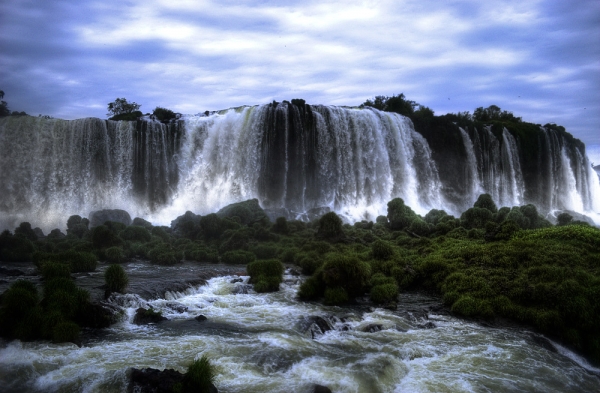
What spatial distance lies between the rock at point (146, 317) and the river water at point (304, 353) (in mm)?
250

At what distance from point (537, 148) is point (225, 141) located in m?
30.3

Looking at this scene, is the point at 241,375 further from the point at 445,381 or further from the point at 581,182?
the point at 581,182

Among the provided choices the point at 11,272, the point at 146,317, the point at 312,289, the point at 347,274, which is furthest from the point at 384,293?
the point at 11,272

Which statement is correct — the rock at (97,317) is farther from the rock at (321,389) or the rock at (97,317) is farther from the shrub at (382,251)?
the shrub at (382,251)

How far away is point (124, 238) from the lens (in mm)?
26688

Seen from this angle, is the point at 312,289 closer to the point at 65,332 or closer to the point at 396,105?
the point at 65,332

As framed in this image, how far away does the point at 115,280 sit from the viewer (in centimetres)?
1573

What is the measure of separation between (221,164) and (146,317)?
27.1 metres

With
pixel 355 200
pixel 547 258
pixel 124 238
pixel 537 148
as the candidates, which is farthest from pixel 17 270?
pixel 537 148

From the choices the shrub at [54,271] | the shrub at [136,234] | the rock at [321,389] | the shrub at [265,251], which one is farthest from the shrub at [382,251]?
the shrub at [136,234]

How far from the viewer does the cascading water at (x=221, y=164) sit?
36.7m

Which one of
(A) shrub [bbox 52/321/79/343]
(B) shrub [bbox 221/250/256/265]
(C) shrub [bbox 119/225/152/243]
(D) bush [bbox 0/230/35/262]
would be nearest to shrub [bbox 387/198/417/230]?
(B) shrub [bbox 221/250/256/265]

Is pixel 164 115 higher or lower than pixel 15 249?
higher

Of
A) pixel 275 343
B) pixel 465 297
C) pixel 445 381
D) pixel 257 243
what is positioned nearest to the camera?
pixel 445 381
